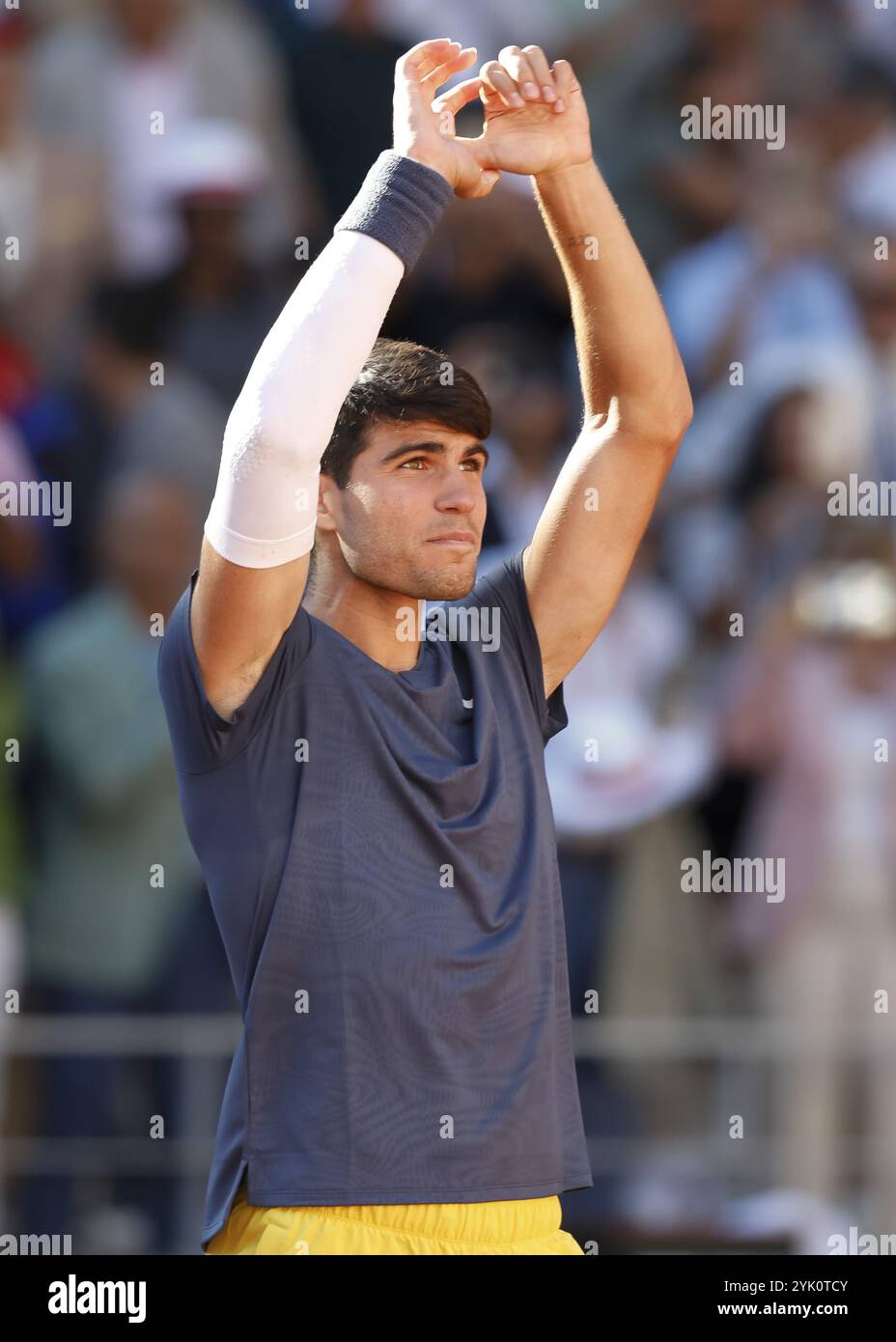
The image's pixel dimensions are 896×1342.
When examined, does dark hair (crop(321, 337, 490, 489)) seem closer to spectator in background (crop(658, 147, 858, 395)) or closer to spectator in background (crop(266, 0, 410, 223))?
spectator in background (crop(658, 147, 858, 395))

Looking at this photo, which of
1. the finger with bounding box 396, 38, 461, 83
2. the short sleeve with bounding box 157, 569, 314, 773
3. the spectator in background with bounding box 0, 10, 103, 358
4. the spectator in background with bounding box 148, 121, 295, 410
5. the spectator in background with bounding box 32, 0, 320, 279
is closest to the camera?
the short sleeve with bounding box 157, 569, 314, 773

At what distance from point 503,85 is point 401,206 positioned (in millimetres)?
371

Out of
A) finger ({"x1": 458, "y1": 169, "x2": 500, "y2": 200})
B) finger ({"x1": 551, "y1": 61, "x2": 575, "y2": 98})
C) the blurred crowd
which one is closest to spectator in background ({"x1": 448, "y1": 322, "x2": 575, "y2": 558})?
the blurred crowd

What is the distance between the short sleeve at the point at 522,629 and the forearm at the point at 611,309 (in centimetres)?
28

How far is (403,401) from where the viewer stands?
117 inches

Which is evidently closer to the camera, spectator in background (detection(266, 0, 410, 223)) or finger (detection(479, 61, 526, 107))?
finger (detection(479, 61, 526, 107))

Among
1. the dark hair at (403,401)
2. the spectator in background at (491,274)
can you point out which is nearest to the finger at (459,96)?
the dark hair at (403,401)

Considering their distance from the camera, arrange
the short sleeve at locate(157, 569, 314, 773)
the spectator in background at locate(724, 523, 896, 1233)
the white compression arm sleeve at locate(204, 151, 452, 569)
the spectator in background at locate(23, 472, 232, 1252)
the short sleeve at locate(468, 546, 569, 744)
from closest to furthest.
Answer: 1. the white compression arm sleeve at locate(204, 151, 452, 569)
2. the short sleeve at locate(157, 569, 314, 773)
3. the short sleeve at locate(468, 546, 569, 744)
4. the spectator in background at locate(23, 472, 232, 1252)
5. the spectator in background at locate(724, 523, 896, 1233)

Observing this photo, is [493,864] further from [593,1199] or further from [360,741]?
[593,1199]

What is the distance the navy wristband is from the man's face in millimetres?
320

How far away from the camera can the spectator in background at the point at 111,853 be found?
5.93 meters

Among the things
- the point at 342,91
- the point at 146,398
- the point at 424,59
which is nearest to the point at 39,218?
the point at 146,398

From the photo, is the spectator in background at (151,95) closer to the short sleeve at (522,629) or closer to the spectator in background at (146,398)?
the spectator in background at (146,398)

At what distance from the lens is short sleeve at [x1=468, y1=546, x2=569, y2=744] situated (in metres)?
3.11
